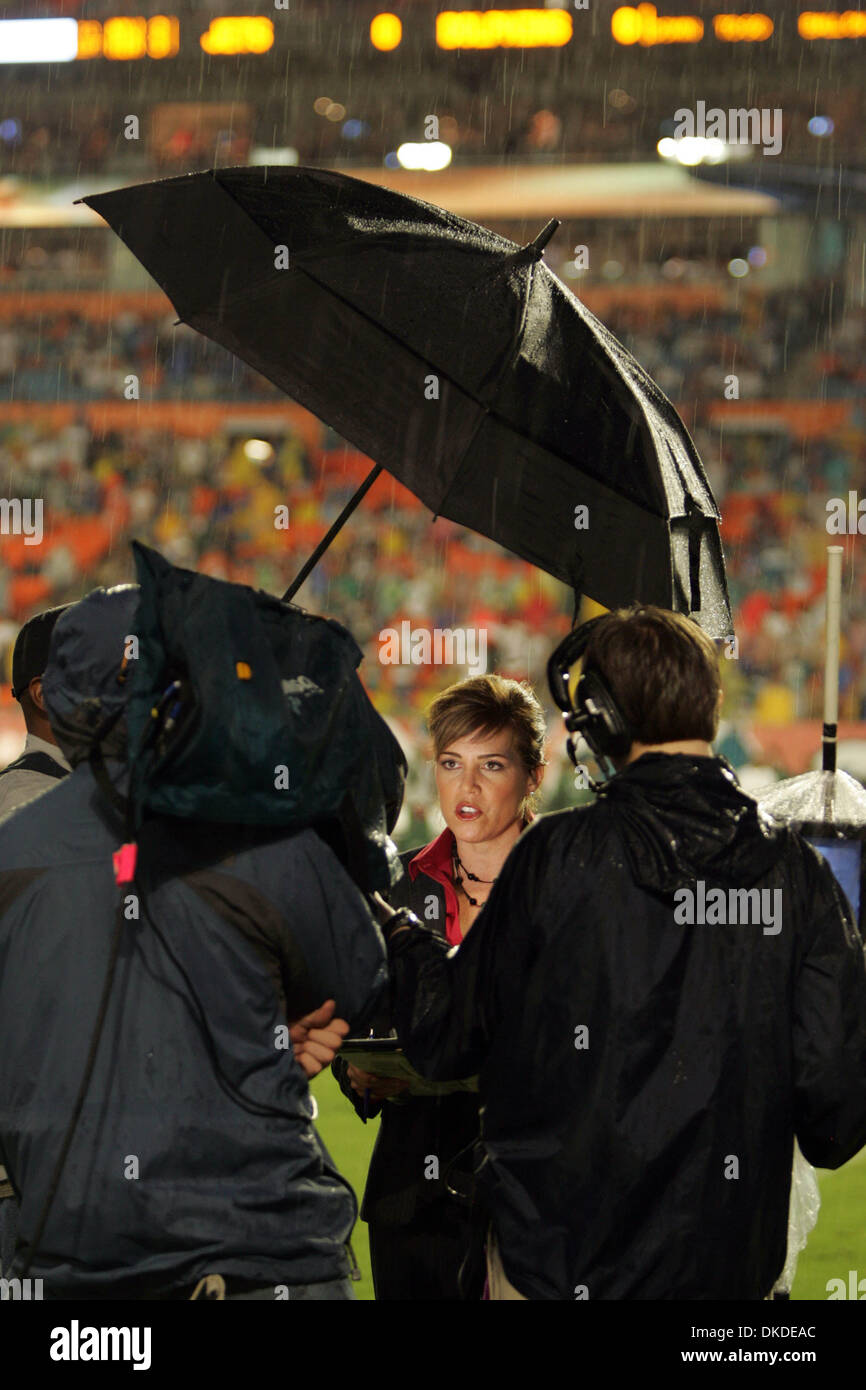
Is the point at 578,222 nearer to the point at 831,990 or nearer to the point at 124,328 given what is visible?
the point at 124,328

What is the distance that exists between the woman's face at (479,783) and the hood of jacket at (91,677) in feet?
3.81

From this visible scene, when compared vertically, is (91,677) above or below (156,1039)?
above

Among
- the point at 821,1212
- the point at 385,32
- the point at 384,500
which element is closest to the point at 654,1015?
the point at 821,1212

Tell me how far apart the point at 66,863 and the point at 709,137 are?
20.4m

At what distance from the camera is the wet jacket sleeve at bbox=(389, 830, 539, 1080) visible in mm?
1960

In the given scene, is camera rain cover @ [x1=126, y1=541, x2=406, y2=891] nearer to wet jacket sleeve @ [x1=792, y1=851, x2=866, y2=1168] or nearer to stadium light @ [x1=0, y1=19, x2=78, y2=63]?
wet jacket sleeve @ [x1=792, y1=851, x2=866, y2=1168]

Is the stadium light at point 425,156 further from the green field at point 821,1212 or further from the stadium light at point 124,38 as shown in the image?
the green field at point 821,1212

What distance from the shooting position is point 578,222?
20234 millimetres

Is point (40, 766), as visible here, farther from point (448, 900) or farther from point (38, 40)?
point (38, 40)

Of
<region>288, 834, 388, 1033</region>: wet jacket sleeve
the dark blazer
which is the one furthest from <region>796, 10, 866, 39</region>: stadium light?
<region>288, 834, 388, 1033</region>: wet jacket sleeve

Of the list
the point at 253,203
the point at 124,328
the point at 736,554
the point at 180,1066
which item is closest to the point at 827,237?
the point at 736,554

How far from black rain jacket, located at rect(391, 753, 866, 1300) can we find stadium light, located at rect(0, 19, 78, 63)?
21.1 m

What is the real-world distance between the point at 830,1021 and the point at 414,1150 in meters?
0.99

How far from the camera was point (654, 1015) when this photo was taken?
192 cm
